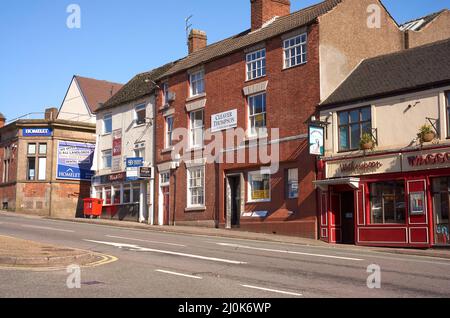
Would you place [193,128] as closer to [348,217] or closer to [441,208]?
[348,217]

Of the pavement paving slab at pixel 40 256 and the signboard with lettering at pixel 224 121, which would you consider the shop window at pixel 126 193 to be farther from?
the pavement paving slab at pixel 40 256

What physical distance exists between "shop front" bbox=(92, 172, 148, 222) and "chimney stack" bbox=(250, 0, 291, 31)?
482 inches

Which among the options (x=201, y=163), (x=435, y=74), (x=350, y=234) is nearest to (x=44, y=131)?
(x=201, y=163)

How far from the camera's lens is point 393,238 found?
72.6 ft

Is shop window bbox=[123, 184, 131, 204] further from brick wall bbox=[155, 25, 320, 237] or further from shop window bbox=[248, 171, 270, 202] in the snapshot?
shop window bbox=[248, 171, 270, 202]

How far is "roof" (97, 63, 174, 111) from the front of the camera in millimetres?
37281

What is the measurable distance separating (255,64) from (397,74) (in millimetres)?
7484

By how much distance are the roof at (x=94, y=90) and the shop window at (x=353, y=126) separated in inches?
1324

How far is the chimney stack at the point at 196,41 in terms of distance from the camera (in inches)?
1459

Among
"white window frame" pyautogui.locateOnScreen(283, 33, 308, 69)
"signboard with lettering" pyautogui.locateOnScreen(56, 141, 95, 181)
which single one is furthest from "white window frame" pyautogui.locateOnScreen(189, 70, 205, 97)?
"signboard with lettering" pyautogui.locateOnScreen(56, 141, 95, 181)

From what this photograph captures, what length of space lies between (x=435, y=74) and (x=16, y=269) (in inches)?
668

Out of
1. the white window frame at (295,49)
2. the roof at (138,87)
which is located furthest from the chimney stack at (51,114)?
the white window frame at (295,49)
